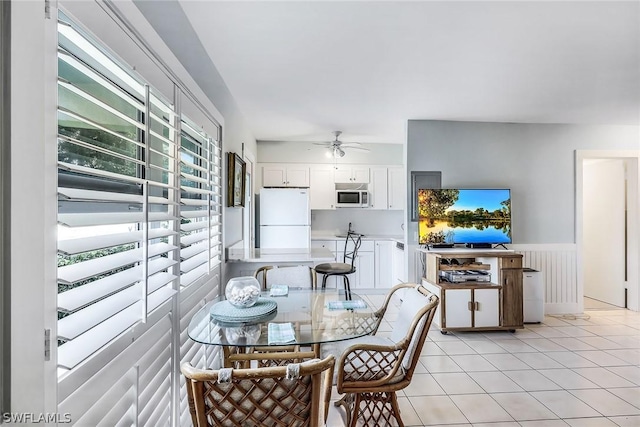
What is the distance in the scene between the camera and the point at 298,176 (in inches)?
229

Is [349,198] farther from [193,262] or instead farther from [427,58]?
[193,262]

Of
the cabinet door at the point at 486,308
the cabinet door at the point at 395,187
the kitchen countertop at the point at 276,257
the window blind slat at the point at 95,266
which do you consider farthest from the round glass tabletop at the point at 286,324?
the cabinet door at the point at 395,187

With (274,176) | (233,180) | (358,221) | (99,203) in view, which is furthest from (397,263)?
(99,203)

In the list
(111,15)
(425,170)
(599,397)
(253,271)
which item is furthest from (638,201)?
(111,15)

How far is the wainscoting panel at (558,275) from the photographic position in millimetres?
4453

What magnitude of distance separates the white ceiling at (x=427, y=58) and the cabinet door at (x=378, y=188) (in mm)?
1768

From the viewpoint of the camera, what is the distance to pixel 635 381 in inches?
107

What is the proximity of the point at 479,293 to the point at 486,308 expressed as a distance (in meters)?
0.18

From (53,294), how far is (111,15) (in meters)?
0.87

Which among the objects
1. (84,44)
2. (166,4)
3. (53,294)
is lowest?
(53,294)

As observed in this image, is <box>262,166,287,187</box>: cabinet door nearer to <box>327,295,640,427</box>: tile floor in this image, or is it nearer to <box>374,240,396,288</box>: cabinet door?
<box>374,240,396,288</box>: cabinet door

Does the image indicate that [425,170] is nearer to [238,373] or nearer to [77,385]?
[238,373]

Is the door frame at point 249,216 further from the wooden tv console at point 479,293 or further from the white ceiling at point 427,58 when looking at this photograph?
the wooden tv console at point 479,293

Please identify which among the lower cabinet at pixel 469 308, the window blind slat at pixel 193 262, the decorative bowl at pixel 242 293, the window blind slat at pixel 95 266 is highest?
the window blind slat at pixel 95 266
